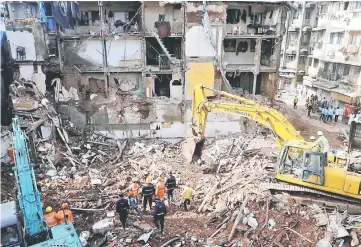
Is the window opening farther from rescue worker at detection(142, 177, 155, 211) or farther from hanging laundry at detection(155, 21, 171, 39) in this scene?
rescue worker at detection(142, 177, 155, 211)

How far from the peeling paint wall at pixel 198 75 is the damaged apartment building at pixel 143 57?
0.08 m

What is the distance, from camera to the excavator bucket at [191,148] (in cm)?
1592

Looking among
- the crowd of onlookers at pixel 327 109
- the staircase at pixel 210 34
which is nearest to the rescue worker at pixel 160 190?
the staircase at pixel 210 34

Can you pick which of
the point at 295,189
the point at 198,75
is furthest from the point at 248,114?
the point at 198,75

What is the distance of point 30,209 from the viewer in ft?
31.9

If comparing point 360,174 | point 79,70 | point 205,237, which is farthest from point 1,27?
point 360,174

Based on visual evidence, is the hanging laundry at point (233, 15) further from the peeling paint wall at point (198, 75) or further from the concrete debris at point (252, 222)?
the concrete debris at point (252, 222)

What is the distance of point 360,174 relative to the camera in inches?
452

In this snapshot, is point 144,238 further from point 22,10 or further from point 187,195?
point 22,10

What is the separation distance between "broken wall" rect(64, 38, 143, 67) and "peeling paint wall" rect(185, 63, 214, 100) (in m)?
3.82

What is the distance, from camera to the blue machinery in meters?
9.52

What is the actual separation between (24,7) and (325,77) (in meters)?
29.4

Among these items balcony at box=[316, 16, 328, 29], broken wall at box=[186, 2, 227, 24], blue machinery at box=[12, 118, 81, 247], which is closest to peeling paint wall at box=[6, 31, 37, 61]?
broken wall at box=[186, 2, 227, 24]

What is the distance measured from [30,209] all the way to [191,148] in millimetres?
8373
